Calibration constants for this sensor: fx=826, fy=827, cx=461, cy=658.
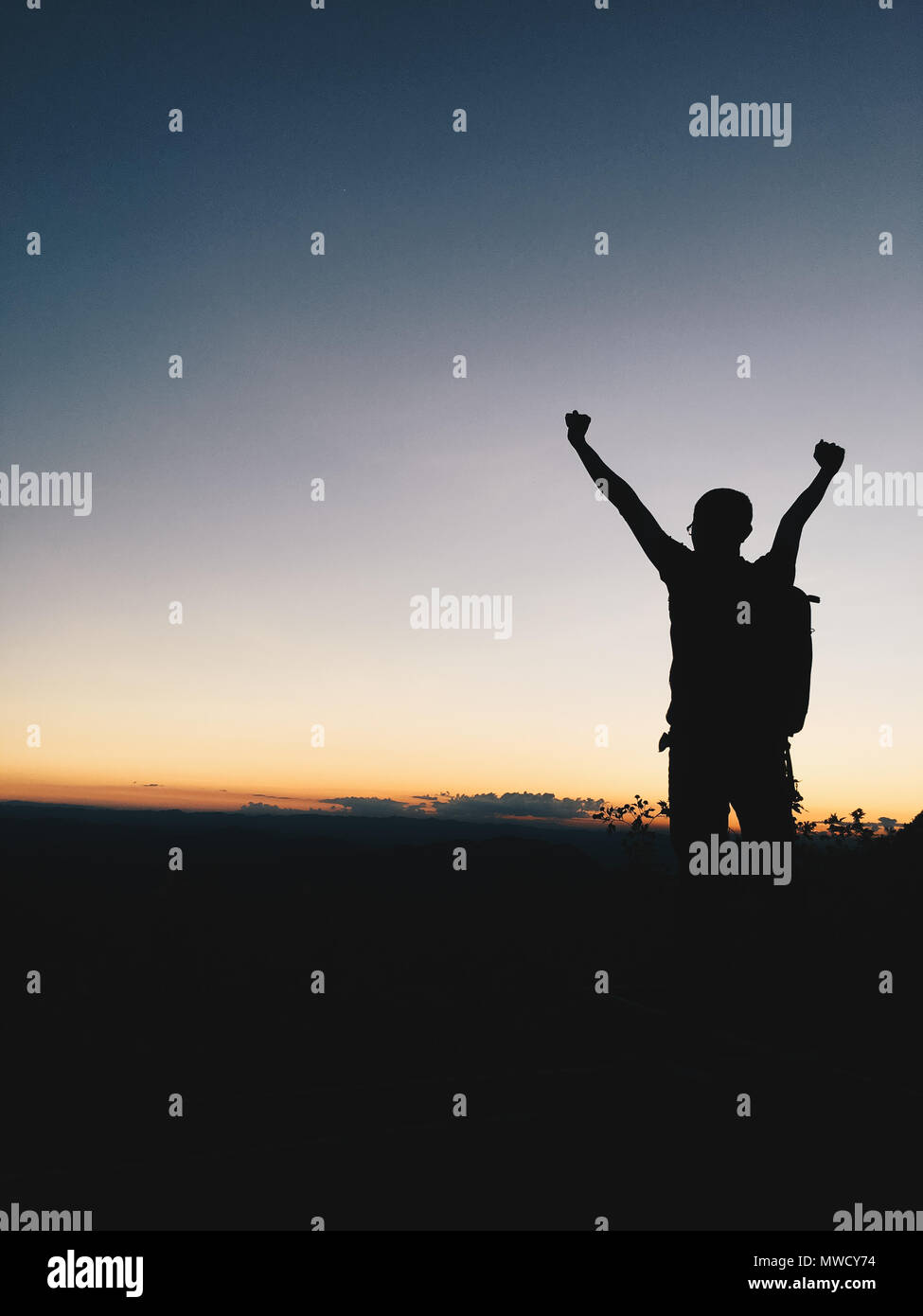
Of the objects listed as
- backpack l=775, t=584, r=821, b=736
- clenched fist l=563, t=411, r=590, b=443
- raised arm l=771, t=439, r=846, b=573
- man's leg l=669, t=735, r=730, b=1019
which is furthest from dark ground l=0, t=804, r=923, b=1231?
clenched fist l=563, t=411, r=590, b=443

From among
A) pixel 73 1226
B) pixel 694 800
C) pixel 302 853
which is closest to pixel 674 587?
pixel 694 800

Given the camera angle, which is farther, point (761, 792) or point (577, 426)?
point (577, 426)

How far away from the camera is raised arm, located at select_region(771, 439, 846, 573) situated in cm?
424

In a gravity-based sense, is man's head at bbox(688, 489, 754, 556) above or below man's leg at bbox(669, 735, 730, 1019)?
above

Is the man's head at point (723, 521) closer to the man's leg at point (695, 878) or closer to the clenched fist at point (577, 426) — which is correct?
the clenched fist at point (577, 426)

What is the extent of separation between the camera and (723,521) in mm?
4285

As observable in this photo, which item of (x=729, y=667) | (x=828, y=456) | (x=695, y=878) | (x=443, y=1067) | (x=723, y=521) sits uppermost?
(x=828, y=456)

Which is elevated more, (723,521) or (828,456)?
(828,456)

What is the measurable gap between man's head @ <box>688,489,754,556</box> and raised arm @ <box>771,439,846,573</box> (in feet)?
0.59

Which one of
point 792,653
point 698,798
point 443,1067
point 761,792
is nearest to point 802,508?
point 792,653

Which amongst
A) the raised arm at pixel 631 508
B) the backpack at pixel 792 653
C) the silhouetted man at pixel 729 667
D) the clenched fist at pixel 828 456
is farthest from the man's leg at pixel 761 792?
the clenched fist at pixel 828 456

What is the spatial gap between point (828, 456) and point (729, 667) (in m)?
1.33

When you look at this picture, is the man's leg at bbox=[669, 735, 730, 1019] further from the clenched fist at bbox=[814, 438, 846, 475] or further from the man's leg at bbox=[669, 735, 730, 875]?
the clenched fist at bbox=[814, 438, 846, 475]

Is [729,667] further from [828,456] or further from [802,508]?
[828,456]
